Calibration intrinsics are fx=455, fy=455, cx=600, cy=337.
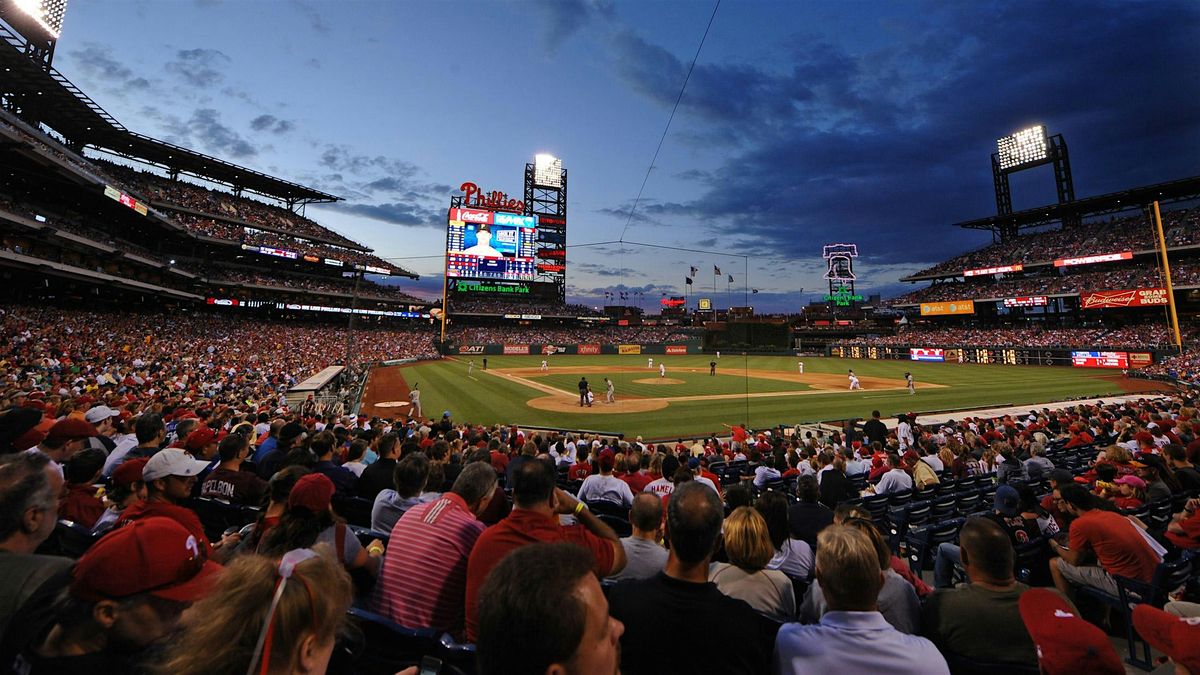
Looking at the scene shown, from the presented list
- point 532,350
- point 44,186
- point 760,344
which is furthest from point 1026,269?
point 44,186

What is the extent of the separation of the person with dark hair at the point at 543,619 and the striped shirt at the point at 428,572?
6.76 feet

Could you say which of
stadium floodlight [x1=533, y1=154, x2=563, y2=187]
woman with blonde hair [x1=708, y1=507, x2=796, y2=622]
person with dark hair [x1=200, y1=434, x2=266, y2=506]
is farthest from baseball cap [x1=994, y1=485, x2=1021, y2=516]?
stadium floodlight [x1=533, y1=154, x2=563, y2=187]

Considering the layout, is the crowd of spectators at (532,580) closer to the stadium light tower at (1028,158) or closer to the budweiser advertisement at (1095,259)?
the budweiser advertisement at (1095,259)

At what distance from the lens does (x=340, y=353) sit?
51.0 metres

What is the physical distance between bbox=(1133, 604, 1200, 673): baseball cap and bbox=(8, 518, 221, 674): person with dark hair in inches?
201

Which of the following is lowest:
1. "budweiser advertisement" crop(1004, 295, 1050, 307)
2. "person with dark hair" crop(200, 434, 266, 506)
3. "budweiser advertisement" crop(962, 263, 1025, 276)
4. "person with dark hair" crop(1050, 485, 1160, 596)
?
"person with dark hair" crop(1050, 485, 1160, 596)

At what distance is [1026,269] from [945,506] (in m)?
80.2

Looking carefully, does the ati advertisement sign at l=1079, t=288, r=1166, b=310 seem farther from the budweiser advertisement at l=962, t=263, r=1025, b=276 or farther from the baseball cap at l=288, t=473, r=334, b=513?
the baseball cap at l=288, t=473, r=334, b=513

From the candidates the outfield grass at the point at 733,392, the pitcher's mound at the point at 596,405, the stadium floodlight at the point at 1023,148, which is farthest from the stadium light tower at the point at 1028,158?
the pitcher's mound at the point at 596,405

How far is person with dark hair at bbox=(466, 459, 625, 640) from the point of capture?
307 cm

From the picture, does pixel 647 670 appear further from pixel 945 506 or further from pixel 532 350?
pixel 532 350

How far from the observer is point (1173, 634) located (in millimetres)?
2633

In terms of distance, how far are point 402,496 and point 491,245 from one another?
73.1m

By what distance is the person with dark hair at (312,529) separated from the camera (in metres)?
3.06
